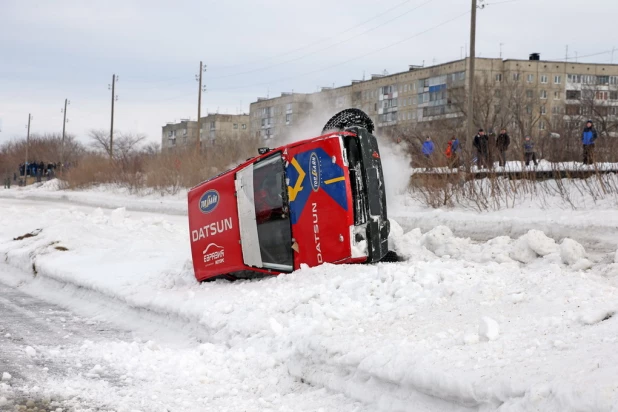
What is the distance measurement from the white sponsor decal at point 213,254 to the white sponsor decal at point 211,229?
194 millimetres

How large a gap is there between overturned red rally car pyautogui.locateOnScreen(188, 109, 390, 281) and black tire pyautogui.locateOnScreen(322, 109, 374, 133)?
0.88m

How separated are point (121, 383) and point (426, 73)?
2919 inches

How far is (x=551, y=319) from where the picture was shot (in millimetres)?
5605

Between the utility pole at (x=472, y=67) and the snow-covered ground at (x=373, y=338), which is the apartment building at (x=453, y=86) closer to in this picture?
the utility pole at (x=472, y=67)

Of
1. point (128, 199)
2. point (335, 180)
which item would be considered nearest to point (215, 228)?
point (335, 180)

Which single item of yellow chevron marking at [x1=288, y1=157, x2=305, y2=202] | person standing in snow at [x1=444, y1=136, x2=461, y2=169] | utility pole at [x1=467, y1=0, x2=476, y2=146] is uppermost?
utility pole at [x1=467, y1=0, x2=476, y2=146]

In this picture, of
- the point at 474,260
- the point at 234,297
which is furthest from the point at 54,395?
the point at 474,260

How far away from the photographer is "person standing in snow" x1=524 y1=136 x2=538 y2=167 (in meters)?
16.3

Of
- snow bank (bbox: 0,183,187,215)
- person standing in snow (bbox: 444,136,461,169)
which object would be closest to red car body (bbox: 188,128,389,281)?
person standing in snow (bbox: 444,136,461,169)

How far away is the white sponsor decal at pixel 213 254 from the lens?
1005 cm

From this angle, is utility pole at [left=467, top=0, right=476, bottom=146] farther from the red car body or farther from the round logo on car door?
the red car body

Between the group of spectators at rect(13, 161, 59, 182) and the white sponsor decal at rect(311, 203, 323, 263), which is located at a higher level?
the group of spectators at rect(13, 161, 59, 182)

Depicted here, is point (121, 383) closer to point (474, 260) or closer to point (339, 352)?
point (339, 352)

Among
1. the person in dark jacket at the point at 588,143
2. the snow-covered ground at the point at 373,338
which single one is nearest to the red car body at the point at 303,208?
the snow-covered ground at the point at 373,338
